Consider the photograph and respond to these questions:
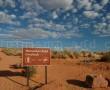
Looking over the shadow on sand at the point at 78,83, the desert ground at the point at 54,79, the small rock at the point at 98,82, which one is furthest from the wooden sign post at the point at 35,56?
the small rock at the point at 98,82

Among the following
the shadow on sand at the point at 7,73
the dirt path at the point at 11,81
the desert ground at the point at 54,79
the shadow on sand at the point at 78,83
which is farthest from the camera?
the shadow on sand at the point at 7,73

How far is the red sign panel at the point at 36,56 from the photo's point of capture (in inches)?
573

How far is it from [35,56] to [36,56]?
6 centimetres

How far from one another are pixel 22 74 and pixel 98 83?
5.91 metres

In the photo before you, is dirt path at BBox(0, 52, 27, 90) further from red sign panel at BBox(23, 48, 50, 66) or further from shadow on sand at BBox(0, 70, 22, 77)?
red sign panel at BBox(23, 48, 50, 66)

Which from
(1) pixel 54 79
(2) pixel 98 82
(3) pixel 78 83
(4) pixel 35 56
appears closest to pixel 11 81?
(4) pixel 35 56

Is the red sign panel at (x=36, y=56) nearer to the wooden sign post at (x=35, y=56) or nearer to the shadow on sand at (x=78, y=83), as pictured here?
the wooden sign post at (x=35, y=56)

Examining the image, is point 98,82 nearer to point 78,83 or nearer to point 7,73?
point 78,83

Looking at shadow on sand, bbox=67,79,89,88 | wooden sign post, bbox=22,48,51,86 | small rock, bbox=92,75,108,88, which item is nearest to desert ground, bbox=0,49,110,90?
shadow on sand, bbox=67,79,89,88

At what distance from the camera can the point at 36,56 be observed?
14773mm

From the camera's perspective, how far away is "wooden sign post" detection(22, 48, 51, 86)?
14.5 m

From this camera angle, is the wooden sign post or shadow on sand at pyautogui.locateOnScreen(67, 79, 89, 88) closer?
shadow on sand at pyautogui.locateOnScreen(67, 79, 89, 88)

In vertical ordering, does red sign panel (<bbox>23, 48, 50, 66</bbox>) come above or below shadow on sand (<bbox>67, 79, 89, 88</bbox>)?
above

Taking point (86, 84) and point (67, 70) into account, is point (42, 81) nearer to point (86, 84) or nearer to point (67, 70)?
point (86, 84)
